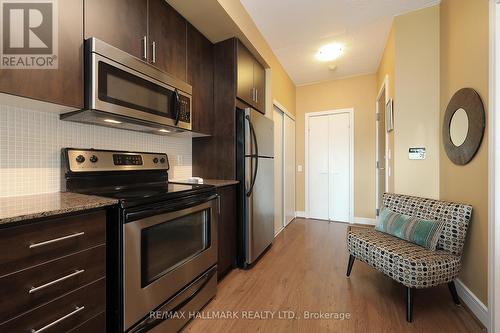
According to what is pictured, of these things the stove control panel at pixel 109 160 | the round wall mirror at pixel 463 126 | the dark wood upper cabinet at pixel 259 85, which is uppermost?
the dark wood upper cabinet at pixel 259 85

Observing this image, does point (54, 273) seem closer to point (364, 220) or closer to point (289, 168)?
point (289, 168)

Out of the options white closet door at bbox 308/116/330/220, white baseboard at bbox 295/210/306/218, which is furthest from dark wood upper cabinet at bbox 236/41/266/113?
white baseboard at bbox 295/210/306/218

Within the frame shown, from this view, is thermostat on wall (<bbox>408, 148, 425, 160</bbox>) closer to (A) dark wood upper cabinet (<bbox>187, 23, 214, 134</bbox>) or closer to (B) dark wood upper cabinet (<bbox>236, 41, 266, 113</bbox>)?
(B) dark wood upper cabinet (<bbox>236, 41, 266, 113</bbox>)

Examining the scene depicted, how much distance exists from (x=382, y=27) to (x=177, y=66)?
243 cm

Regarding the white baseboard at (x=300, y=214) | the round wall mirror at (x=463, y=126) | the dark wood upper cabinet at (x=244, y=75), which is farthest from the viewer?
the white baseboard at (x=300, y=214)

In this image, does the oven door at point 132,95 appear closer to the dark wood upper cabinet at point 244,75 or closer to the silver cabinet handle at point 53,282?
the dark wood upper cabinet at point 244,75

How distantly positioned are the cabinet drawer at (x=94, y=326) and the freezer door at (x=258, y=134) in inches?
64.3

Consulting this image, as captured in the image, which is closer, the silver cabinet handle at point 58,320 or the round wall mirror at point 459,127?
the silver cabinet handle at point 58,320

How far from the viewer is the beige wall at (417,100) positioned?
226cm

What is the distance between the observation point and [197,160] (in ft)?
8.20

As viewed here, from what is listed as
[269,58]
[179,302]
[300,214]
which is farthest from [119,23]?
[300,214]

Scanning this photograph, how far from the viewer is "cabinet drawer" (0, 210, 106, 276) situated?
0.74m

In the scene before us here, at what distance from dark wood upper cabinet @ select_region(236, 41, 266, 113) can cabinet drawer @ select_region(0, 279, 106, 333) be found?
1977 millimetres

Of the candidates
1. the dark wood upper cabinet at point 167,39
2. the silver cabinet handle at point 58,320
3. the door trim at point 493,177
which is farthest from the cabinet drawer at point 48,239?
the door trim at point 493,177
